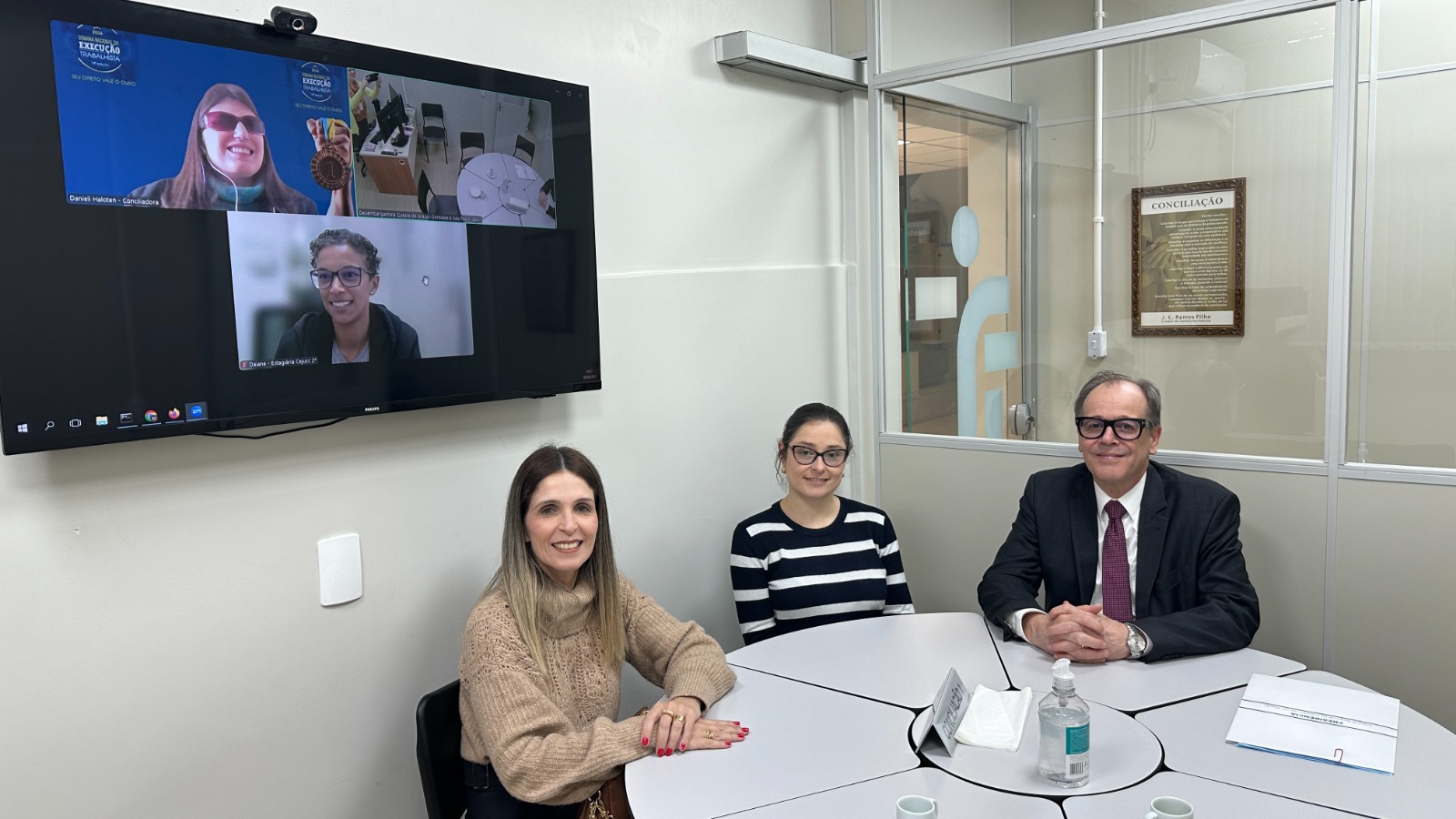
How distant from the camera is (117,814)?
2102 mm

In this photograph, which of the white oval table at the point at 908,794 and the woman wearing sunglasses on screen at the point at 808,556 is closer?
the white oval table at the point at 908,794

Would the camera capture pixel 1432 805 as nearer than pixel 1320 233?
Yes

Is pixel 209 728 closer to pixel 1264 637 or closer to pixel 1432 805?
pixel 1432 805

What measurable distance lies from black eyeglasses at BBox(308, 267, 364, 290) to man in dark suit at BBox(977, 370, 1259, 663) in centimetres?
179

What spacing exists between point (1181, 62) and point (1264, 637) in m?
1.74

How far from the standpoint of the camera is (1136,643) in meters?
2.32

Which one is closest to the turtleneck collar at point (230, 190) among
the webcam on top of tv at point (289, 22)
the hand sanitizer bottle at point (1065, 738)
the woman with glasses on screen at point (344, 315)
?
the woman with glasses on screen at point (344, 315)

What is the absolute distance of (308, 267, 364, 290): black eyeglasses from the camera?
88.9 inches

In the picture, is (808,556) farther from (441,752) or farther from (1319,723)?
(1319,723)

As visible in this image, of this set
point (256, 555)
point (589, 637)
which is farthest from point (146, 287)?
point (589, 637)

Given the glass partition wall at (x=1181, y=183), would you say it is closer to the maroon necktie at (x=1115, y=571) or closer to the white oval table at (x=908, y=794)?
the maroon necktie at (x=1115, y=571)

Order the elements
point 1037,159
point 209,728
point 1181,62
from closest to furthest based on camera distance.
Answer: point 209,728, point 1181,62, point 1037,159

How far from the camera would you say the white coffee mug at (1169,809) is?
5.13ft

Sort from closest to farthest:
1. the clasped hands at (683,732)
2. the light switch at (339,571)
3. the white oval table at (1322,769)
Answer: the white oval table at (1322,769)
the clasped hands at (683,732)
the light switch at (339,571)
